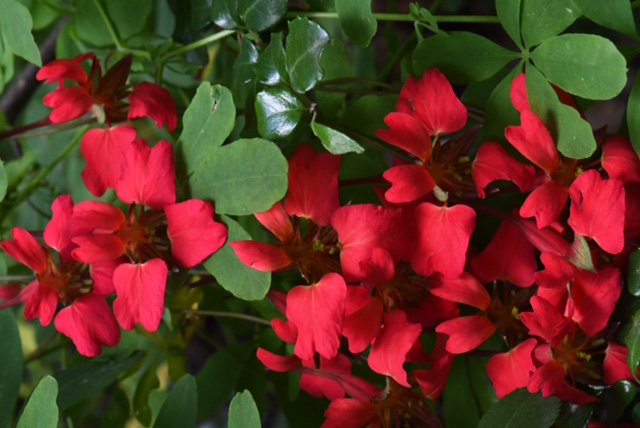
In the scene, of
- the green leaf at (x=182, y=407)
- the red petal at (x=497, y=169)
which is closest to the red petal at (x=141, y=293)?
the green leaf at (x=182, y=407)

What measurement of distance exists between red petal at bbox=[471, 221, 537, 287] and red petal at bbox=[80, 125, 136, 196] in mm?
277

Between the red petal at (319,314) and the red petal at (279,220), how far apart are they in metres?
0.04

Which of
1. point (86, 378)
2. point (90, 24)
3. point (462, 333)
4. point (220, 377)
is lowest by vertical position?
point (220, 377)

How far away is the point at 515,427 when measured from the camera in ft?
1.73

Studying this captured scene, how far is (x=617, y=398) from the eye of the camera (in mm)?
543

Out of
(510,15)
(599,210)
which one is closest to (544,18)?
(510,15)

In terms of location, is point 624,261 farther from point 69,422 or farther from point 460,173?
point 69,422

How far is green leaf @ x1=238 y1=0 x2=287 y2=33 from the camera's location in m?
0.58

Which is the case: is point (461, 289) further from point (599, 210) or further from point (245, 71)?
point (245, 71)

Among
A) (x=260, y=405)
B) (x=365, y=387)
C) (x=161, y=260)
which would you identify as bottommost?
(x=260, y=405)

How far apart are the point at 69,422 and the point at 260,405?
7.4 inches

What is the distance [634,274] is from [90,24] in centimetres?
52

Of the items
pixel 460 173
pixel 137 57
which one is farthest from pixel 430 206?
pixel 137 57

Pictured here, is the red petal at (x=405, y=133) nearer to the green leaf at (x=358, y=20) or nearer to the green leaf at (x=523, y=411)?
the green leaf at (x=358, y=20)
